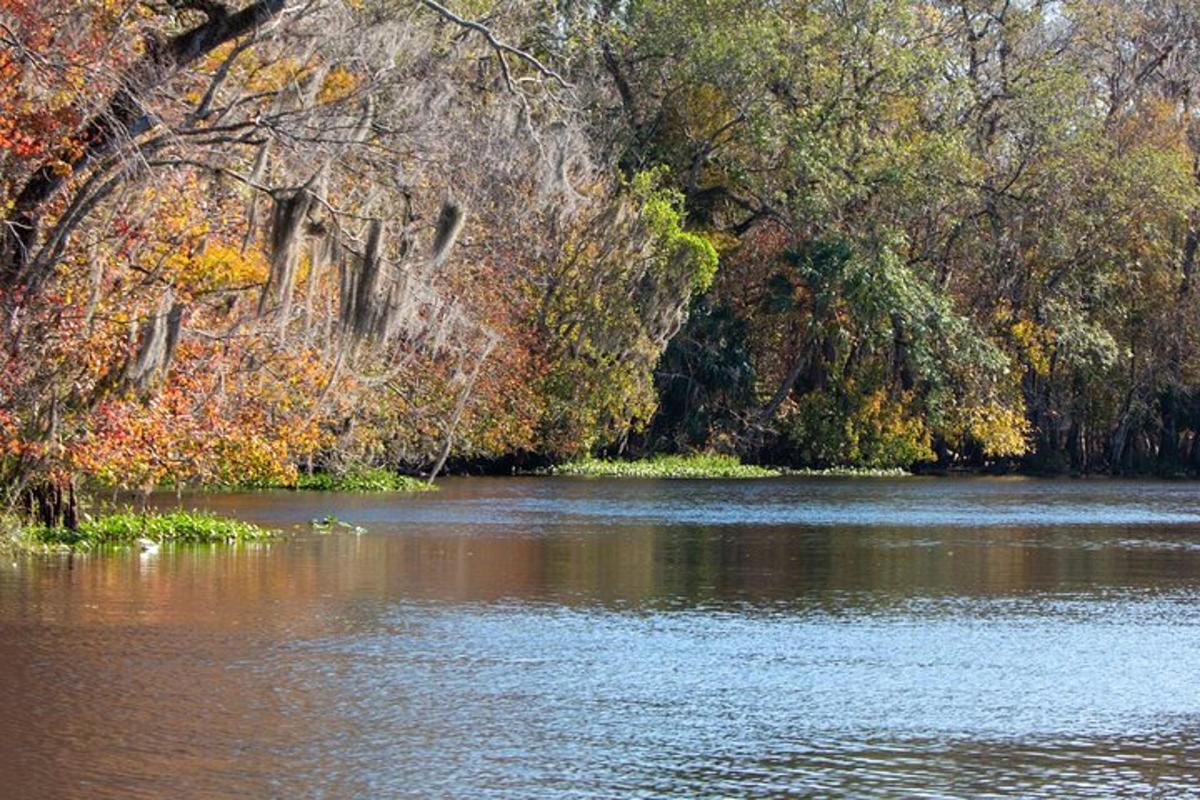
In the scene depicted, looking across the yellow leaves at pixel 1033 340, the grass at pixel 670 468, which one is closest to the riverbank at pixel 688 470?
the grass at pixel 670 468

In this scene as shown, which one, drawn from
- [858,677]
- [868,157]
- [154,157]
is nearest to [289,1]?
[154,157]

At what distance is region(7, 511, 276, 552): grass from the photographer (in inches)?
906

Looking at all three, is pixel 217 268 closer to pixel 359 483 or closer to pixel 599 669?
pixel 599 669

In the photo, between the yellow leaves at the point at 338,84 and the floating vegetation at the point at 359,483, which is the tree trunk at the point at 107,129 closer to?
the yellow leaves at the point at 338,84

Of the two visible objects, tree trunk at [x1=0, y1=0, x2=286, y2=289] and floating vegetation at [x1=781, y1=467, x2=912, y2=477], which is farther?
floating vegetation at [x1=781, y1=467, x2=912, y2=477]

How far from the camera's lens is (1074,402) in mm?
58031

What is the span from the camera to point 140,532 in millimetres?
24375

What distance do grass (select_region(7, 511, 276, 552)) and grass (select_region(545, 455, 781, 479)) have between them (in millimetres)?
22884

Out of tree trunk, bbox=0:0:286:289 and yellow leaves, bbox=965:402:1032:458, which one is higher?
tree trunk, bbox=0:0:286:289

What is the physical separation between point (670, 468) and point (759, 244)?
8211mm

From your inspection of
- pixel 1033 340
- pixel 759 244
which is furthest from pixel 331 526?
pixel 1033 340

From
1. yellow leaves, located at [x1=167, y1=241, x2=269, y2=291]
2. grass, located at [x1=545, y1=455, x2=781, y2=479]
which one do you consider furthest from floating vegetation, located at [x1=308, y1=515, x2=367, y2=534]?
grass, located at [x1=545, y1=455, x2=781, y2=479]

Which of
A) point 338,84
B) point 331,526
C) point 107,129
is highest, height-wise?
point 338,84

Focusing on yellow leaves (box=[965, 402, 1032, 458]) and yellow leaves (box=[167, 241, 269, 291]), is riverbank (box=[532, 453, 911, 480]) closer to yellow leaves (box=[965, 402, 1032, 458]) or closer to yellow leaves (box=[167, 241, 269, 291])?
yellow leaves (box=[965, 402, 1032, 458])
